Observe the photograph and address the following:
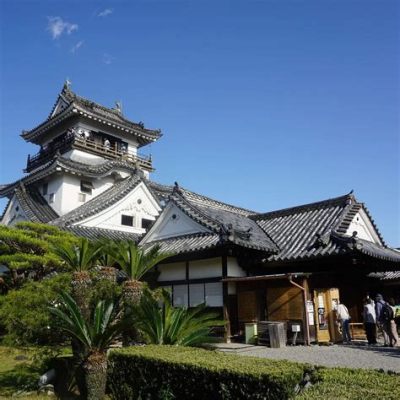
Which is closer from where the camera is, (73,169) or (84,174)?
(73,169)

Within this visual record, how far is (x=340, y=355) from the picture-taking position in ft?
37.7

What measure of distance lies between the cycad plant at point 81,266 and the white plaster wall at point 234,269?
20.0 ft

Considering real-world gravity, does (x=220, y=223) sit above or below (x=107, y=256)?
above

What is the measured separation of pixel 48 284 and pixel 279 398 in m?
8.99

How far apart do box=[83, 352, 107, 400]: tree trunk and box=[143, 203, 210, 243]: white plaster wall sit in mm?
9661

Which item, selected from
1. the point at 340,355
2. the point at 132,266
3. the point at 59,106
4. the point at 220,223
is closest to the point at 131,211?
the point at 220,223

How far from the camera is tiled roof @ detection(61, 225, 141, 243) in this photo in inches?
886

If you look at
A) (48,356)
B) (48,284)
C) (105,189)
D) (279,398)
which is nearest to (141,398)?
(279,398)

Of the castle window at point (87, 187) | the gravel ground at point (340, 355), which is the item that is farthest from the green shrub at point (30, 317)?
the castle window at point (87, 187)

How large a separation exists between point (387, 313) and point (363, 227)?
275 inches

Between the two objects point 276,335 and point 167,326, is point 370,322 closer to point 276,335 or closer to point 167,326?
point 276,335

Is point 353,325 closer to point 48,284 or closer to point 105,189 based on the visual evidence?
point 48,284

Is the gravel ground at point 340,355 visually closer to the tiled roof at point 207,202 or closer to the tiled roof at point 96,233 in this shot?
the tiled roof at point 207,202

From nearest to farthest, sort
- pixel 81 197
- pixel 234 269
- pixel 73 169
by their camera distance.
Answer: pixel 234 269 → pixel 73 169 → pixel 81 197
